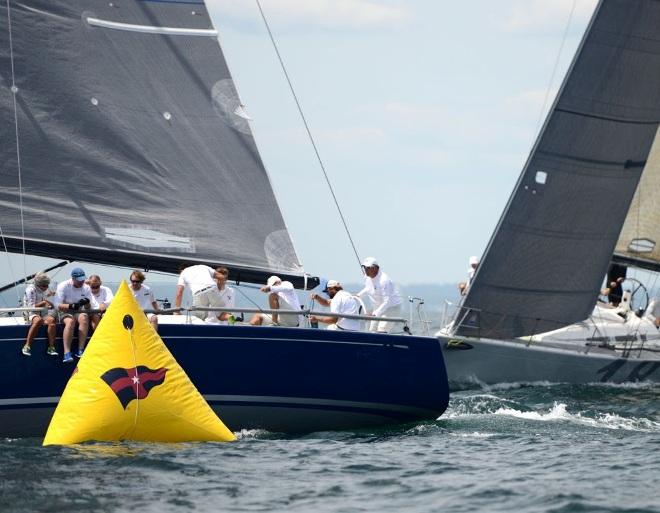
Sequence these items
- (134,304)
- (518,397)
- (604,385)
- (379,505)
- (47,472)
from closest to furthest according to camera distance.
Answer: (379,505) → (47,472) → (134,304) → (518,397) → (604,385)

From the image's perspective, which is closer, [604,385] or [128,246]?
[128,246]

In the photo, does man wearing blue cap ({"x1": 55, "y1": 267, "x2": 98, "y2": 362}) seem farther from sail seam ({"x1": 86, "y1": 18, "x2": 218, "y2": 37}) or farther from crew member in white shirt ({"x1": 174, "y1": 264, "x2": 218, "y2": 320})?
sail seam ({"x1": 86, "y1": 18, "x2": 218, "y2": 37})

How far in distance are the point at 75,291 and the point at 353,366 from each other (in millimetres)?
3082

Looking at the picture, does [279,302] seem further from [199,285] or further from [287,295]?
[199,285]

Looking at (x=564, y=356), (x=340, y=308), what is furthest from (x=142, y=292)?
(x=564, y=356)

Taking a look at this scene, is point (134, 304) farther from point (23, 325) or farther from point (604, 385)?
point (604, 385)

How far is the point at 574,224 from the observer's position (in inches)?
978

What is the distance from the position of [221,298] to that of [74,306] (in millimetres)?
1685

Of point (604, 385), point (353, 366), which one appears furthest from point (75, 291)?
point (604, 385)

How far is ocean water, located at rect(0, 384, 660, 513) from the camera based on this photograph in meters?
12.4

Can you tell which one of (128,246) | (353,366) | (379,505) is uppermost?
(128,246)

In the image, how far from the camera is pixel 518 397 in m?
22.1

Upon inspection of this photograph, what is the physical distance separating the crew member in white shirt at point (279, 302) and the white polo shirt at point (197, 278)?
0.67 metres

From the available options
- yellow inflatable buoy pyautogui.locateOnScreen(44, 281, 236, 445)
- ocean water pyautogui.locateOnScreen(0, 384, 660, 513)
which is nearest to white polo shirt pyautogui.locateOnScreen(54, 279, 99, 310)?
yellow inflatable buoy pyautogui.locateOnScreen(44, 281, 236, 445)
